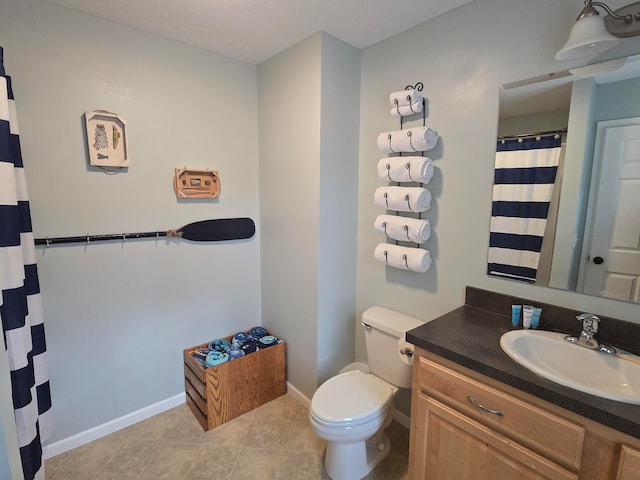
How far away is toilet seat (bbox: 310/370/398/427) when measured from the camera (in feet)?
5.01

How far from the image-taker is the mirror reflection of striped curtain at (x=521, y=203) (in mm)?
1419

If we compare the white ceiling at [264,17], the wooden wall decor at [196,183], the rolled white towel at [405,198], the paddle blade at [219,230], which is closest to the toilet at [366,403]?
the rolled white towel at [405,198]

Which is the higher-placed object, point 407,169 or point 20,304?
point 407,169

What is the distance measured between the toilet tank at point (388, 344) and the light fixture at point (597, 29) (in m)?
1.40

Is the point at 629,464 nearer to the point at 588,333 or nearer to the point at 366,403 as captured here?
the point at 588,333

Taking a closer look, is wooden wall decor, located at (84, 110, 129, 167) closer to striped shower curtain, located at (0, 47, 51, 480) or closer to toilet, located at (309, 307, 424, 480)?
striped shower curtain, located at (0, 47, 51, 480)

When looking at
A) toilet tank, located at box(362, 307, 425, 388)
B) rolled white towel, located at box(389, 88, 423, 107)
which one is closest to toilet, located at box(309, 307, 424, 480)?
toilet tank, located at box(362, 307, 425, 388)

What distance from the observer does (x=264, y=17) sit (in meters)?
Result: 1.70

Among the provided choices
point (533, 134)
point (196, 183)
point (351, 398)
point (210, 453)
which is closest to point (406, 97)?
point (533, 134)

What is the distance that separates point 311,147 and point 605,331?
1.66 metres

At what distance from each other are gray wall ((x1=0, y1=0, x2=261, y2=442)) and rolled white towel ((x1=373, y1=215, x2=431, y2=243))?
3.49ft

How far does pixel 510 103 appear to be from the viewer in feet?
4.89

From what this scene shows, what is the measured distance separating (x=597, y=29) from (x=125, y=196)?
231 centimetres

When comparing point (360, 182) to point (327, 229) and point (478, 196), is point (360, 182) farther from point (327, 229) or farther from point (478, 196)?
point (478, 196)
